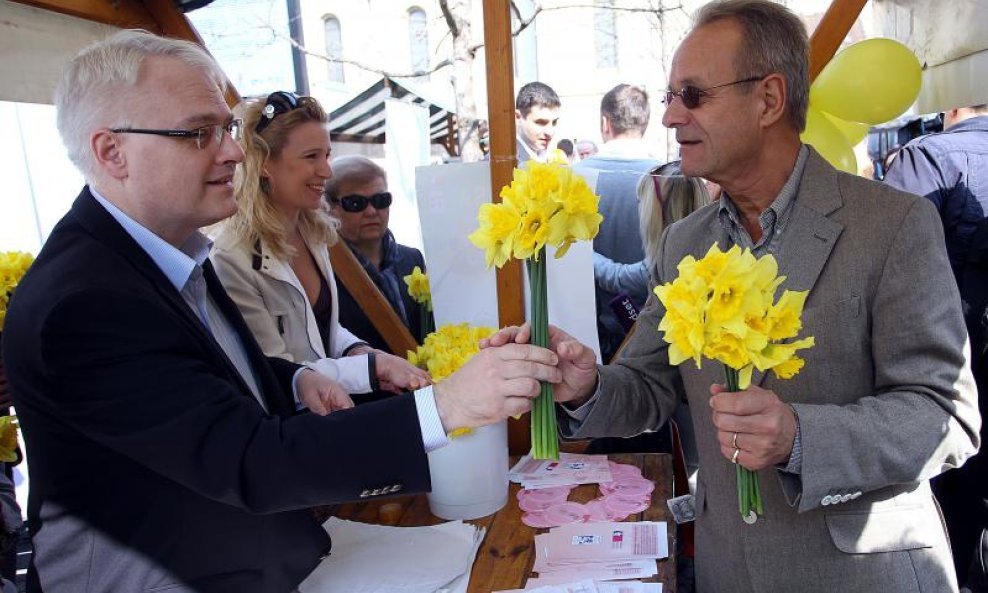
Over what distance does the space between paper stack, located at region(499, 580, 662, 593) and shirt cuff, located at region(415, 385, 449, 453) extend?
19.8 inches

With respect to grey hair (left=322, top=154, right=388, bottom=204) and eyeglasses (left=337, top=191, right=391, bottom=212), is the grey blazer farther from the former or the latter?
grey hair (left=322, top=154, right=388, bottom=204)

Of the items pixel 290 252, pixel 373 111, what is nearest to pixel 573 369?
pixel 290 252

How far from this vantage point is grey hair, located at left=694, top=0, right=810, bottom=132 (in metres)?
1.75

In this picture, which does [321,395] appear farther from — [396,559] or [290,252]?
[290,252]

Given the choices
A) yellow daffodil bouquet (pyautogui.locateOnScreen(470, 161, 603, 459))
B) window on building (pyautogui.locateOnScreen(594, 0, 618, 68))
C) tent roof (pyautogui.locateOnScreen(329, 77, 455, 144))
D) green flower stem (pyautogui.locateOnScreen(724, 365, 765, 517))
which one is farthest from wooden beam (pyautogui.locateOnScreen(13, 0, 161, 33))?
window on building (pyautogui.locateOnScreen(594, 0, 618, 68))

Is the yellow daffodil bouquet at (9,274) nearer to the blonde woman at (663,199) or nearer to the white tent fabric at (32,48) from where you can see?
the white tent fabric at (32,48)

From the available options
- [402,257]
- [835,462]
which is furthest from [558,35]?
[835,462]

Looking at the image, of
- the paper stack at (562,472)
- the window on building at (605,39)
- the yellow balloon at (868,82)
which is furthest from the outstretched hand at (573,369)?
the window on building at (605,39)

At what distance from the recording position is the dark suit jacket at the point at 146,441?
1264 mm

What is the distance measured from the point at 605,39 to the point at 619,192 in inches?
726

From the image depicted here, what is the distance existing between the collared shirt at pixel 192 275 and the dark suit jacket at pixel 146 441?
0.09m

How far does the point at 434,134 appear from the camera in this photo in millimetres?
13766

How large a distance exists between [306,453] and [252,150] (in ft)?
5.61

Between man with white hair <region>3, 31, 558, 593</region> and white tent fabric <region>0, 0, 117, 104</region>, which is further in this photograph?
white tent fabric <region>0, 0, 117, 104</region>
